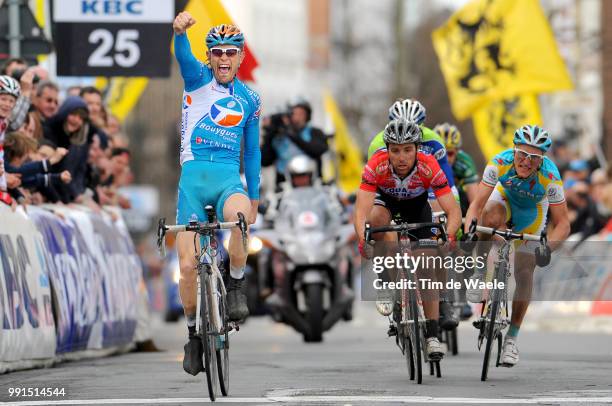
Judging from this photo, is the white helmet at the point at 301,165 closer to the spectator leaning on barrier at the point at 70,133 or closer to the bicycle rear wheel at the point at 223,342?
the spectator leaning on barrier at the point at 70,133

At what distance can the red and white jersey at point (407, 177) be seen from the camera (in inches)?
549

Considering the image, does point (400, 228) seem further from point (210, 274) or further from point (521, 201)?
point (210, 274)

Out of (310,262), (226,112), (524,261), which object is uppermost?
(226,112)

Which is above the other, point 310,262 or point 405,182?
point 405,182

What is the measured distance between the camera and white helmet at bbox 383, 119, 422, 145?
13742 mm

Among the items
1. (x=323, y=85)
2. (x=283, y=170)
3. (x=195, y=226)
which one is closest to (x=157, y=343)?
(x=283, y=170)

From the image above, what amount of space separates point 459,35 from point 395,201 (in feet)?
45.2

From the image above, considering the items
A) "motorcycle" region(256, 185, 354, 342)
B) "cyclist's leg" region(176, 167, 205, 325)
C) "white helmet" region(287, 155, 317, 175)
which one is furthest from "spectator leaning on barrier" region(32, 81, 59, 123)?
"cyclist's leg" region(176, 167, 205, 325)

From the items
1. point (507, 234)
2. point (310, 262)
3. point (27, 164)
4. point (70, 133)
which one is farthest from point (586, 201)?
point (507, 234)

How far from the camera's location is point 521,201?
580 inches

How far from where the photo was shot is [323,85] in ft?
393

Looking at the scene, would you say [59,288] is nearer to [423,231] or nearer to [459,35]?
[423,231]

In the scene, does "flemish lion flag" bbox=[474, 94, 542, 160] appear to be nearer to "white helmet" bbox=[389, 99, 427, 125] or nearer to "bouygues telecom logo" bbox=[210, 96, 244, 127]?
"white helmet" bbox=[389, 99, 427, 125]

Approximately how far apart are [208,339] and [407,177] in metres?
2.63
